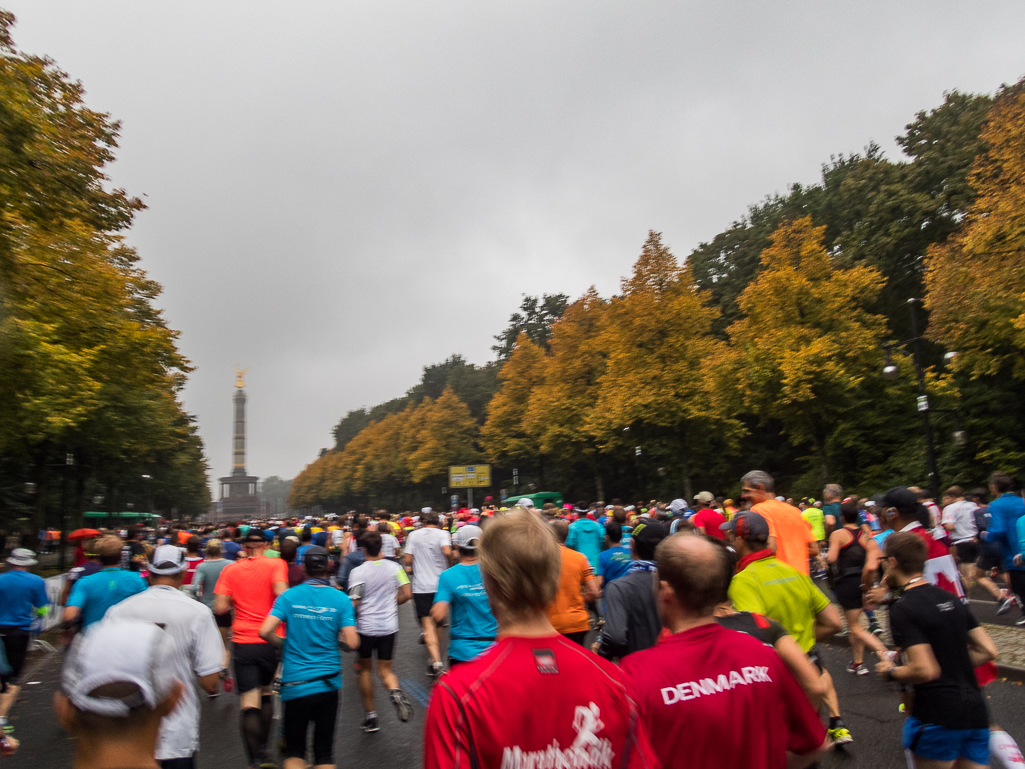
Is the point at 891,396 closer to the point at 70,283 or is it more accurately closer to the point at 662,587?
the point at 70,283

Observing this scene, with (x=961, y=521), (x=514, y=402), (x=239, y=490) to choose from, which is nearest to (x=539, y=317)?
(x=514, y=402)

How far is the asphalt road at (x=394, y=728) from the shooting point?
5.84 meters

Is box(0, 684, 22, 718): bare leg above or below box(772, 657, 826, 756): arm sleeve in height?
below

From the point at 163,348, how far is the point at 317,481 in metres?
123

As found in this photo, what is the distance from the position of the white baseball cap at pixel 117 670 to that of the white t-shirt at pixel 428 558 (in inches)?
318

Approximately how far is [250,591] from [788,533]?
15.7 feet

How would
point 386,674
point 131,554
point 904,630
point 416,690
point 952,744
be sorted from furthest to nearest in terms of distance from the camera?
point 131,554 < point 416,690 < point 386,674 < point 904,630 < point 952,744

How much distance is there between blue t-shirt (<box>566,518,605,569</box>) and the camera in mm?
9398

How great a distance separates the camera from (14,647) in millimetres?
7602

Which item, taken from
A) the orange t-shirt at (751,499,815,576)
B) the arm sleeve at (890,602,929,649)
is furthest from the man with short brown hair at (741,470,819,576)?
the arm sleeve at (890,602,929,649)

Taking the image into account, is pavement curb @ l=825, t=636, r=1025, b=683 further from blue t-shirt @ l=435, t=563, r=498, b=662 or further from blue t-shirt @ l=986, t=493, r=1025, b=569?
blue t-shirt @ l=435, t=563, r=498, b=662

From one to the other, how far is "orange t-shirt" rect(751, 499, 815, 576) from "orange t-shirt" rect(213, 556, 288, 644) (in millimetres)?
4364

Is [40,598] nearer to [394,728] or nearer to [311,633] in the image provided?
[394,728]

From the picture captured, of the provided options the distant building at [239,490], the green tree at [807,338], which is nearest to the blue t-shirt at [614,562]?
the green tree at [807,338]
